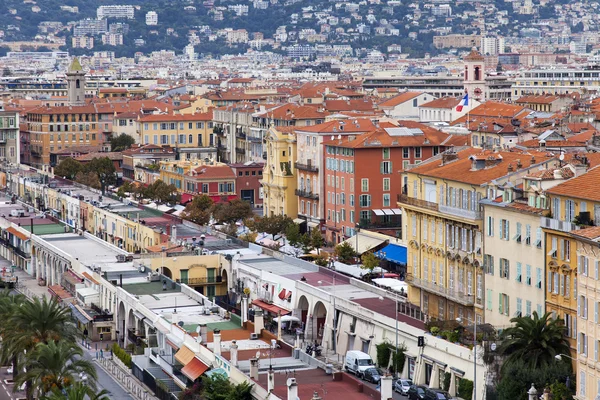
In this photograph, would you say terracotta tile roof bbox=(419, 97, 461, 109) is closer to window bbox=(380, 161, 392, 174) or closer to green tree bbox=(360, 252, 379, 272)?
window bbox=(380, 161, 392, 174)

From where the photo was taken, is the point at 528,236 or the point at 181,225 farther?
the point at 181,225

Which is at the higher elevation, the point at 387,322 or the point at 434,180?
the point at 434,180

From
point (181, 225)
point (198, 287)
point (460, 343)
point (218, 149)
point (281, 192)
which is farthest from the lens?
point (218, 149)

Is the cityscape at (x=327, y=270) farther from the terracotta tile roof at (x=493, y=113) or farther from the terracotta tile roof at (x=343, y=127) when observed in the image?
the terracotta tile roof at (x=493, y=113)

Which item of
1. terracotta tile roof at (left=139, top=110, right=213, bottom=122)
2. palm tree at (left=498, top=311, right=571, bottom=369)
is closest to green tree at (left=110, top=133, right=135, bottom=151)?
terracotta tile roof at (left=139, top=110, right=213, bottom=122)

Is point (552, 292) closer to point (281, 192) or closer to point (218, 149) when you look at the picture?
point (281, 192)

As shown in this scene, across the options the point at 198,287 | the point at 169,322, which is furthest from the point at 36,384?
the point at 198,287

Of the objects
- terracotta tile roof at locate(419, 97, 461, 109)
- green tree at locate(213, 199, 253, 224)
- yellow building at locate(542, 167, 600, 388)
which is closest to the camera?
yellow building at locate(542, 167, 600, 388)
